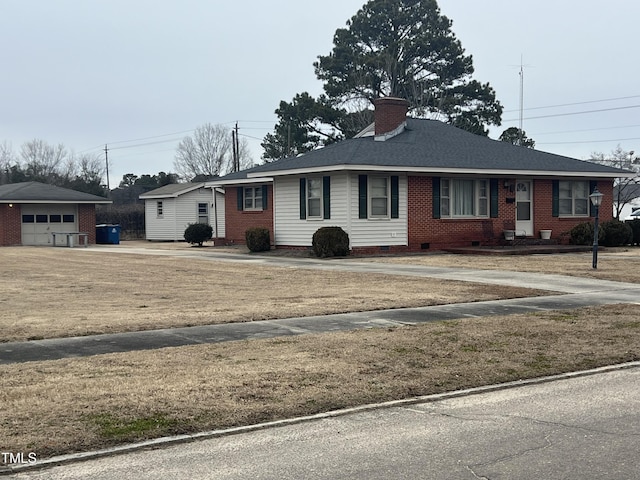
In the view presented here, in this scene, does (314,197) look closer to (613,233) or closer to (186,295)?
(613,233)

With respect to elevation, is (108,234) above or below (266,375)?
above

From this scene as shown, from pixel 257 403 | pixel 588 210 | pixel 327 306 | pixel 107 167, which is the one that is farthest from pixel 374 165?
pixel 107 167

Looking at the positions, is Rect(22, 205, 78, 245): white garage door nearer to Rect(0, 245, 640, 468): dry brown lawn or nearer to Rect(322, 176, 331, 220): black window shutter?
Rect(322, 176, 331, 220): black window shutter

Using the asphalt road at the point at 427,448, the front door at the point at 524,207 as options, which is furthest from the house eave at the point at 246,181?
the asphalt road at the point at 427,448

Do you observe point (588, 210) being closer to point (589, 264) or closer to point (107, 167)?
point (589, 264)

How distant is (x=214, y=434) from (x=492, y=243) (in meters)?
25.0

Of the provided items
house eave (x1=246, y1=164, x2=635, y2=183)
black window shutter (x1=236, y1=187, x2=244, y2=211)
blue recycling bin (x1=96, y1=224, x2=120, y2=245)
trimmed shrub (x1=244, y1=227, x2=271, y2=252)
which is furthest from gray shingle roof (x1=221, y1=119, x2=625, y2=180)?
blue recycling bin (x1=96, y1=224, x2=120, y2=245)

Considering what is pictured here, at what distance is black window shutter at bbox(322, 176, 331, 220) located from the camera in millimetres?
27500

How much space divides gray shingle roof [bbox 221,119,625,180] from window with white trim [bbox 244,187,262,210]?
0.80 metres

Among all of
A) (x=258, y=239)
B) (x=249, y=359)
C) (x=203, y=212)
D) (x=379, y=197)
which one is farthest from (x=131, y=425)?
(x=203, y=212)

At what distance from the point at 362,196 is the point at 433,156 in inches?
150

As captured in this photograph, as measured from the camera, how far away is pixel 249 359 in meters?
8.62

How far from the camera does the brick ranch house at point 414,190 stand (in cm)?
2720

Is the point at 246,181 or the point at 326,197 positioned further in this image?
the point at 246,181
